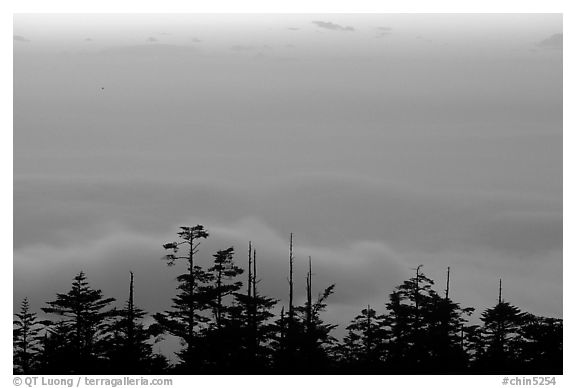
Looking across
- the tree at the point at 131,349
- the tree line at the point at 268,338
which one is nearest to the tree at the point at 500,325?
the tree line at the point at 268,338

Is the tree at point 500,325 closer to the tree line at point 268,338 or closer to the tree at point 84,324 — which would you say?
the tree line at point 268,338

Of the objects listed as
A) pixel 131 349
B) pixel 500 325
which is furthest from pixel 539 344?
pixel 131 349

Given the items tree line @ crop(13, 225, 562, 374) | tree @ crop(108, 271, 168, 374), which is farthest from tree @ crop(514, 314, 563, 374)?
tree @ crop(108, 271, 168, 374)

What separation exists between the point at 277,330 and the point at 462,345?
44.9 feet

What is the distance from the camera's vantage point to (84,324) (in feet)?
191

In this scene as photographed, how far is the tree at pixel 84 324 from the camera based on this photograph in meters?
57.8

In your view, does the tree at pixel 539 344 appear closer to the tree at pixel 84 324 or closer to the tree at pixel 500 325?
the tree at pixel 500 325

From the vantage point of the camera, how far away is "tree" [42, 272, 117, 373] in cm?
5784

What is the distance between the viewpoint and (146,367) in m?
57.2

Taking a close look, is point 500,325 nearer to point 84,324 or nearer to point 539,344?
point 539,344

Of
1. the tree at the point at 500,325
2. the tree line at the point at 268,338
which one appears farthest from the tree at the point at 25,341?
the tree at the point at 500,325

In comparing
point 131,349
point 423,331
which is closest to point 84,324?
point 131,349

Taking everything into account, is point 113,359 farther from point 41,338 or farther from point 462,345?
point 462,345

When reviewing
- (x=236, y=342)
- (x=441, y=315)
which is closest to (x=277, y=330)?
(x=236, y=342)
